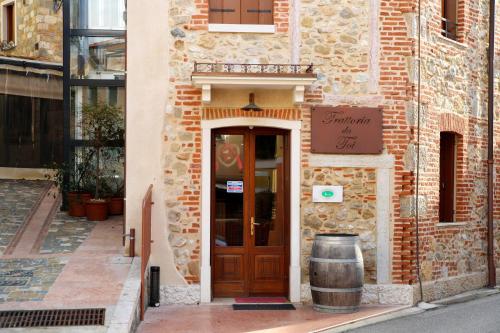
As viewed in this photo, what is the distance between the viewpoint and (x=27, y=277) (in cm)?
881

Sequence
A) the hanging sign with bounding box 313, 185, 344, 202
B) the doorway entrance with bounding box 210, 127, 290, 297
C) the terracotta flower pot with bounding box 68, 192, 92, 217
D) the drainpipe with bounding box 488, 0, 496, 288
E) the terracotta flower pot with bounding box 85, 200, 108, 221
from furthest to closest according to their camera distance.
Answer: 1. the terracotta flower pot with bounding box 68, 192, 92, 217
2. the terracotta flower pot with bounding box 85, 200, 108, 221
3. the drainpipe with bounding box 488, 0, 496, 288
4. the doorway entrance with bounding box 210, 127, 290, 297
5. the hanging sign with bounding box 313, 185, 344, 202

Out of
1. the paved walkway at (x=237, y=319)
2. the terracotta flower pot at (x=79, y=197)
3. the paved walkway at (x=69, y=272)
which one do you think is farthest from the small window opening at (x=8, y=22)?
the paved walkway at (x=237, y=319)

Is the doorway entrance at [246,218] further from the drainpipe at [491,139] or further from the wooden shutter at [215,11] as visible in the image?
the drainpipe at [491,139]

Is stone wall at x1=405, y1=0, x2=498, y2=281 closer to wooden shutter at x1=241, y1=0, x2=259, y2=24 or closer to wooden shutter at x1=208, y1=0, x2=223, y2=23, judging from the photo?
wooden shutter at x1=241, y1=0, x2=259, y2=24

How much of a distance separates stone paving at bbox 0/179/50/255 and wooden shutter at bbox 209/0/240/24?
493 centimetres

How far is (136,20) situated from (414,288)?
5640 mm

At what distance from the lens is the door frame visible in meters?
9.46

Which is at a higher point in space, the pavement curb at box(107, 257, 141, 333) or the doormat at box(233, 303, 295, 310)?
the pavement curb at box(107, 257, 141, 333)

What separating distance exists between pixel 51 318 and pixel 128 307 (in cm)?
83

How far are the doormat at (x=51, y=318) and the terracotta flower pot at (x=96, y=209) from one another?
19.1 ft

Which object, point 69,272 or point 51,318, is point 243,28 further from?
point 51,318

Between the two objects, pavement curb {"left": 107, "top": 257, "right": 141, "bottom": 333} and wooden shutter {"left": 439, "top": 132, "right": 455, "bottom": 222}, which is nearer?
pavement curb {"left": 107, "top": 257, "right": 141, "bottom": 333}

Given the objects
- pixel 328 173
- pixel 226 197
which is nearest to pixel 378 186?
pixel 328 173

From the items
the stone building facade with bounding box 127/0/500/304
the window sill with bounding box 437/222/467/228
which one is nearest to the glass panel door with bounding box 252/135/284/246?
the stone building facade with bounding box 127/0/500/304
